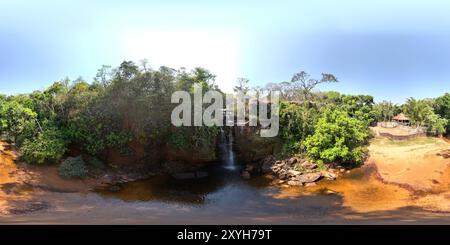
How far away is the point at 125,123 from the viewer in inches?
635

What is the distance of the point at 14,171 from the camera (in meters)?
13.2

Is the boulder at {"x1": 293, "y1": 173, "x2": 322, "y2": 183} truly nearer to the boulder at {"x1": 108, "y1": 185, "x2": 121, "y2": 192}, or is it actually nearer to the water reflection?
the water reflection

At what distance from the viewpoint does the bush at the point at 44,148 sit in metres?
13.8

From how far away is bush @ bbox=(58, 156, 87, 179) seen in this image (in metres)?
13.9

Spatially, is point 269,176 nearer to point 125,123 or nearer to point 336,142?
point 336,142

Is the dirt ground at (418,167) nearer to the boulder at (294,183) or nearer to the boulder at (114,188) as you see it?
the boulder at (294,183)

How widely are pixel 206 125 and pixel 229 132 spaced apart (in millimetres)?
2383

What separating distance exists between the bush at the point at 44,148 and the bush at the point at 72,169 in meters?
0.51

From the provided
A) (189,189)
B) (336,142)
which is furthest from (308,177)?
(189,189)

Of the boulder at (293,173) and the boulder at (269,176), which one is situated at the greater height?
the boulder at (293,173)

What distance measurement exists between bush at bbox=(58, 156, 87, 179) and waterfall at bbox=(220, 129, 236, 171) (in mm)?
6703

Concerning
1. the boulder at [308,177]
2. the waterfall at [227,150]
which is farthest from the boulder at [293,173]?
the waterfall at [227,150]
